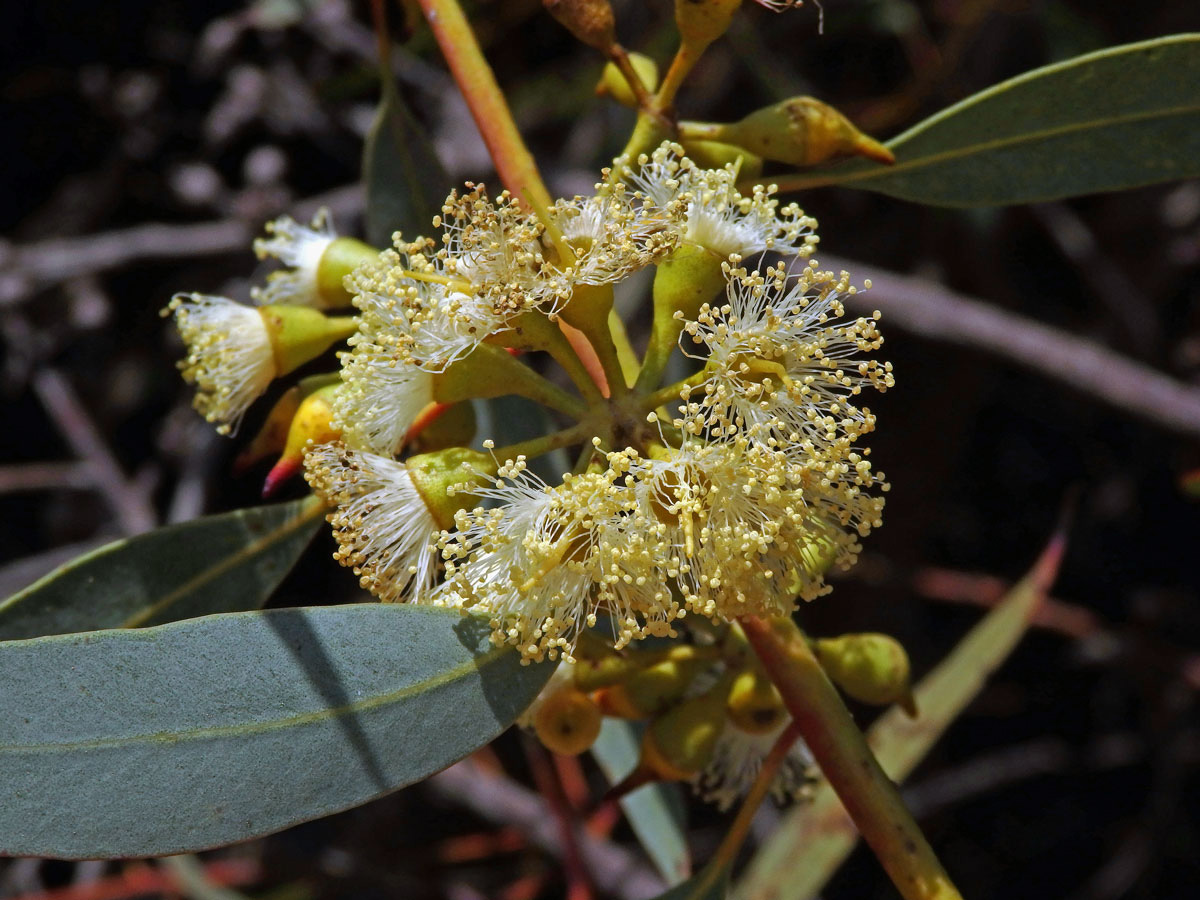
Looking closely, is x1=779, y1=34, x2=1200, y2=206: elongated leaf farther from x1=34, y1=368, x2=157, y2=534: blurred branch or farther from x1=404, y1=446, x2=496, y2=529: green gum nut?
x1=34, y1=368, x2=157, y2=534: blurred branch

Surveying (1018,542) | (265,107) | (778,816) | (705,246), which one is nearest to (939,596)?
(1018,542)

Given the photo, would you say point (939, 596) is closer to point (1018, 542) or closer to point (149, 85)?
point (1018, 542)

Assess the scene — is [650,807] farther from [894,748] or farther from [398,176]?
[398,176]

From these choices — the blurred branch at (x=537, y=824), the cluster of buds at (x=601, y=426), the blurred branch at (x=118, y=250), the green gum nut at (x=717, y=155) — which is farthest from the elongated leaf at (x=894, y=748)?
the blurred branch at (x=118, y=250)

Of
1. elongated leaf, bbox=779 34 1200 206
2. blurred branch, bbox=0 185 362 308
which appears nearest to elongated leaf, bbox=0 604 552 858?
elongated leaf, bbox=779 34 1200 206

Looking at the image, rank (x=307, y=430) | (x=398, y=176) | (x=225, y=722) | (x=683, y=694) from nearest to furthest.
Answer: (x=225, y=722)
(x=307, y=430)
(x=683, y=694)
(x=398, y=176)

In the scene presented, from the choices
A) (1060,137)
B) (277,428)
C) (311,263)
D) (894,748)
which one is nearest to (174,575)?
(277,428)
